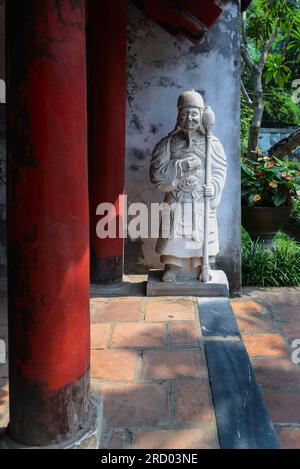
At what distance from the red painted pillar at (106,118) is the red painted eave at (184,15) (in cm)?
38

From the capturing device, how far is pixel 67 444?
2082 mm

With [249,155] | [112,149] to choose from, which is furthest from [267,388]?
[249,155]

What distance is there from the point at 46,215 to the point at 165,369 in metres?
1.49

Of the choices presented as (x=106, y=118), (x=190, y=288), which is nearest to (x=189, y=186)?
(x=190, y=288)

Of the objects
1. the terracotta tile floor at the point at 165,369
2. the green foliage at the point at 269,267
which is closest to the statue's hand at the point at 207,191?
the terracotta tile floor at the point at 165,369

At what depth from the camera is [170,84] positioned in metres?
5.11

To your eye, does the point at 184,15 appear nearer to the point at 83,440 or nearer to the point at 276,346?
the point at 276,346

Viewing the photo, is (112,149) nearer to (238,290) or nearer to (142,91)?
(142,91)

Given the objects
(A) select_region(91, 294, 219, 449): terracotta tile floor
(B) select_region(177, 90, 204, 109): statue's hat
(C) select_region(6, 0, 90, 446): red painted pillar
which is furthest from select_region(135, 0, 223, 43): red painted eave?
(C) select_region(6, 0, 90, 446): red painted pillar

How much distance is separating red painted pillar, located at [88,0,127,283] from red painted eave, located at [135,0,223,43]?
383 mm

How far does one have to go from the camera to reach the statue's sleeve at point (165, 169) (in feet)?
13.8

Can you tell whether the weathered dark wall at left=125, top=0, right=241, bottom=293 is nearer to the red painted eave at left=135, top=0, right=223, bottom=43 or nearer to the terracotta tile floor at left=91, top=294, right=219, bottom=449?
the red painted eave at left=135, top=0, right=223, bottom=43

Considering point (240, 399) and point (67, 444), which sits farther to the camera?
point (240, 399)
